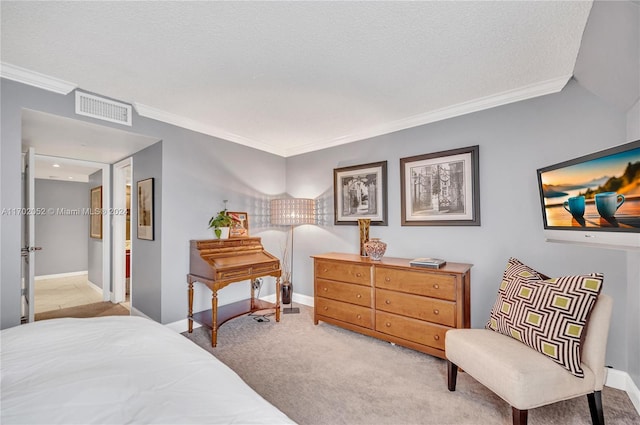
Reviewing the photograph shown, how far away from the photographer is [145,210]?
3.45 m

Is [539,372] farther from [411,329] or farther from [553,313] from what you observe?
[411,329]

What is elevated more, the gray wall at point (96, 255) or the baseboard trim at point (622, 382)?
the gray wall at point (96, 255)

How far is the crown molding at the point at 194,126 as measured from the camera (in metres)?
2.99

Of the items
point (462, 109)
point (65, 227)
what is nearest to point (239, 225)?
point (462, 109)

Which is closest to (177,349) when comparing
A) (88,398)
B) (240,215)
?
(88,398)

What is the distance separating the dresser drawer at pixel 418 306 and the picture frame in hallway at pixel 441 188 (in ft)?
2.88

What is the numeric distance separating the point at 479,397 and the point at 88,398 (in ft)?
7.70

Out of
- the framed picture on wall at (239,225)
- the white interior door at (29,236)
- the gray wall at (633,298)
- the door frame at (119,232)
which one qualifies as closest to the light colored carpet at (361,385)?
the gray wall at (633,298)

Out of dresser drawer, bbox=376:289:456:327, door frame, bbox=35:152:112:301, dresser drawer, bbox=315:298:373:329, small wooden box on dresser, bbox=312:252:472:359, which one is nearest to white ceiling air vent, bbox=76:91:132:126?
door frame, bbox=35:152:112:301

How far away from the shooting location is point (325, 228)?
4.13 metres

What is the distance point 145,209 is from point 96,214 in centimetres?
224

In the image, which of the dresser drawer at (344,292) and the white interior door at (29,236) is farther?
the dresser drawer at (344,292)

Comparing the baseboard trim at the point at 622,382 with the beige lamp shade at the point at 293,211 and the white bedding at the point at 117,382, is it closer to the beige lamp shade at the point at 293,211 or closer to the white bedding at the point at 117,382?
the white bedding at the point at 117,382

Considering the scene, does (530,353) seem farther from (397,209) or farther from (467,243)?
(397,209)
